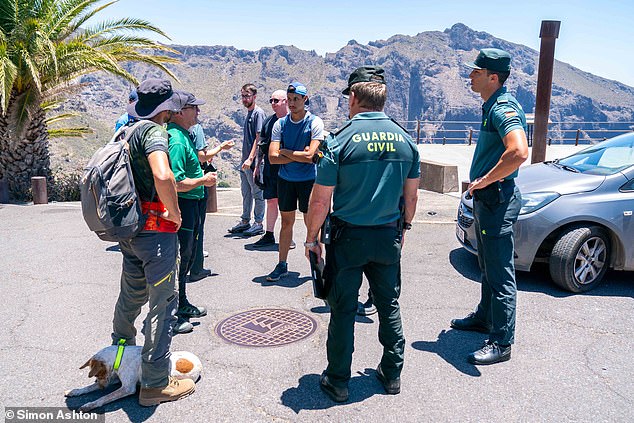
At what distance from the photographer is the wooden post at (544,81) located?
30.7 ft

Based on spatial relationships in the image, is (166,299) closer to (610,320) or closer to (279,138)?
(279,138)

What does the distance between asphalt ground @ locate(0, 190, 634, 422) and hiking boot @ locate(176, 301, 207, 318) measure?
7 cm

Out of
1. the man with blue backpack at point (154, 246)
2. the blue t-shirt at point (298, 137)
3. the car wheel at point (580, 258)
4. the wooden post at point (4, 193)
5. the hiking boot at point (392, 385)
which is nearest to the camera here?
the man with blue backpack at point (154, 246)

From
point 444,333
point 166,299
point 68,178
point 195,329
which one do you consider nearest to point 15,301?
point 195,329

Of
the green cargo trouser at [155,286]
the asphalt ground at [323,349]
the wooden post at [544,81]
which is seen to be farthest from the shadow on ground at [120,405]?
the wooden post at [544,81]

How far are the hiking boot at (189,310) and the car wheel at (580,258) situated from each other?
132 inches

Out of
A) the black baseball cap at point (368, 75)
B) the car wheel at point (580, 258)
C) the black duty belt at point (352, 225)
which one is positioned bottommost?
the car wheel at point (580, 258)

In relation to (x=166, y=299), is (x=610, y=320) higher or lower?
lower

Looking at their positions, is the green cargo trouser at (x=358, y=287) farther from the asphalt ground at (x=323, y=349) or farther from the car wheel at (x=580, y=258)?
the car wheel at (x=580, y=258)

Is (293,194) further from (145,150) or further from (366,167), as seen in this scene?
(145,150)

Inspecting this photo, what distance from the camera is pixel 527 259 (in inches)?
213

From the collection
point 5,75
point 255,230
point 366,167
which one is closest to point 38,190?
point 5,75

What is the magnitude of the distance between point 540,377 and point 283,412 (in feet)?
5.93

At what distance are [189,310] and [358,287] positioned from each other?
1.93 metres
